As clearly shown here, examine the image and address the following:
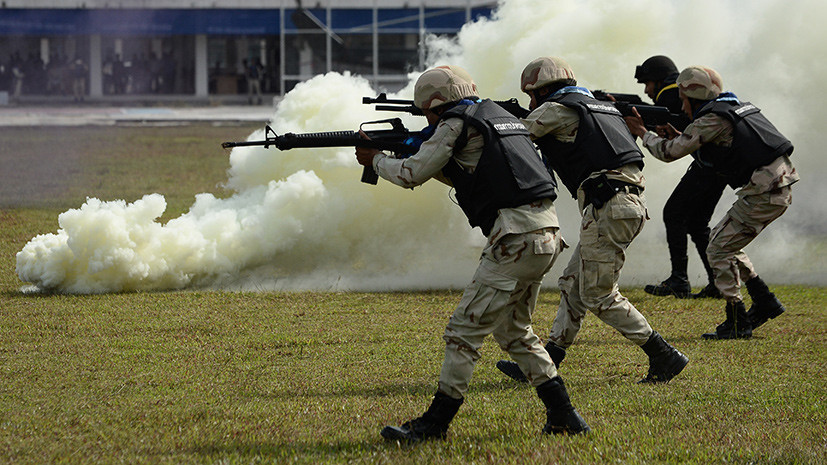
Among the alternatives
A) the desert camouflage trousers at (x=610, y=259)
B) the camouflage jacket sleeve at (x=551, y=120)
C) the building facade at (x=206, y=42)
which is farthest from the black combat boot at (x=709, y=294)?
the building facade at (x=206, y=42)

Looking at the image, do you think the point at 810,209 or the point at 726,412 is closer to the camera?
the point at 726,412

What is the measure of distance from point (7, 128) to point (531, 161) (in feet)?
97.0

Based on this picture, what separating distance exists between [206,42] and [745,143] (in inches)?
1553

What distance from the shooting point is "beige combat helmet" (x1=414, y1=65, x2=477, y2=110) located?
220 inches

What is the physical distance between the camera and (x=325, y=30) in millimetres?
36594

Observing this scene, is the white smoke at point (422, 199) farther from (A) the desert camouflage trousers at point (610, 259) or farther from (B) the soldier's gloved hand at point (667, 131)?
(A) the desert camouflage trousers at point (610, 259)

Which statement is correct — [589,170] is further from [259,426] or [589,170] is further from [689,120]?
[259,426]

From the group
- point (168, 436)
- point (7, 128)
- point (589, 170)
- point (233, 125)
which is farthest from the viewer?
point (233, 125)

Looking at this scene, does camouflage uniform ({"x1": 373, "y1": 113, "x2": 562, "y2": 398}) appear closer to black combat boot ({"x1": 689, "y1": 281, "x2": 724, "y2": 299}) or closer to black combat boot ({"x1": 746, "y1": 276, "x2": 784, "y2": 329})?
black combat boot ({"x1": 746, "y1": 276, "x2": 784, "y2": 329})

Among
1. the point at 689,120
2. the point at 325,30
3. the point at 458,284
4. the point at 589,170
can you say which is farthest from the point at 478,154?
the point at 325,30

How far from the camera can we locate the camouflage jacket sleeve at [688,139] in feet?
25.0

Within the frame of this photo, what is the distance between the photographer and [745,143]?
7.85 m

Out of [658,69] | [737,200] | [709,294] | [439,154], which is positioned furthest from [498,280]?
[709,294]

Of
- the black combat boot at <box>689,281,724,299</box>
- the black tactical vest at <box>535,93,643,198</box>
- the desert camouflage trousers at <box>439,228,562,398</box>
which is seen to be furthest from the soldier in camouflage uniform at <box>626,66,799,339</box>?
the desert camouflage trousers at <box>439,228,562,398</box>
